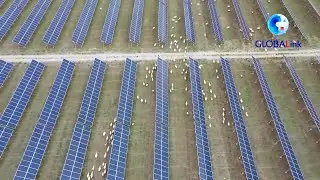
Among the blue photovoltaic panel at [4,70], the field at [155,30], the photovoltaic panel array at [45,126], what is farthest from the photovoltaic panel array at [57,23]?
the blue photovoltaic panel at [4,70]

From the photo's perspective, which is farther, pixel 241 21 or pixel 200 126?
pixel 241 21

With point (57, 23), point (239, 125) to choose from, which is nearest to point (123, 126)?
point (239, 125)

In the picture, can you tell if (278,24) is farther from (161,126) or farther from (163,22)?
(161,126)

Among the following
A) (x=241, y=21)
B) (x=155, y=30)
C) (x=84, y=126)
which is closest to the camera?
(x=84, y=126)

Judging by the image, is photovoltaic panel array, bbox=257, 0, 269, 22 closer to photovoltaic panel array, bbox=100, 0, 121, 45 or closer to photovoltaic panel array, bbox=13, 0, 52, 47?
photovoltaic panel array, bbox=100, 0, 121, 45

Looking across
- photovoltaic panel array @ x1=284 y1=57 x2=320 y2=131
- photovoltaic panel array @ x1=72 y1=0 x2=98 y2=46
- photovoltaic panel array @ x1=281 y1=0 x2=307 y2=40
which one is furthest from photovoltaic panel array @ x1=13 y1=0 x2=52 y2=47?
photovoltaic panel array @ x1=281 y1=0 x2=307 y2=40

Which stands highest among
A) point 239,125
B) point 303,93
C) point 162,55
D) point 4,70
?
point 303,93

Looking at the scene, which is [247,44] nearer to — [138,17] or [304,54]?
[304,54]
